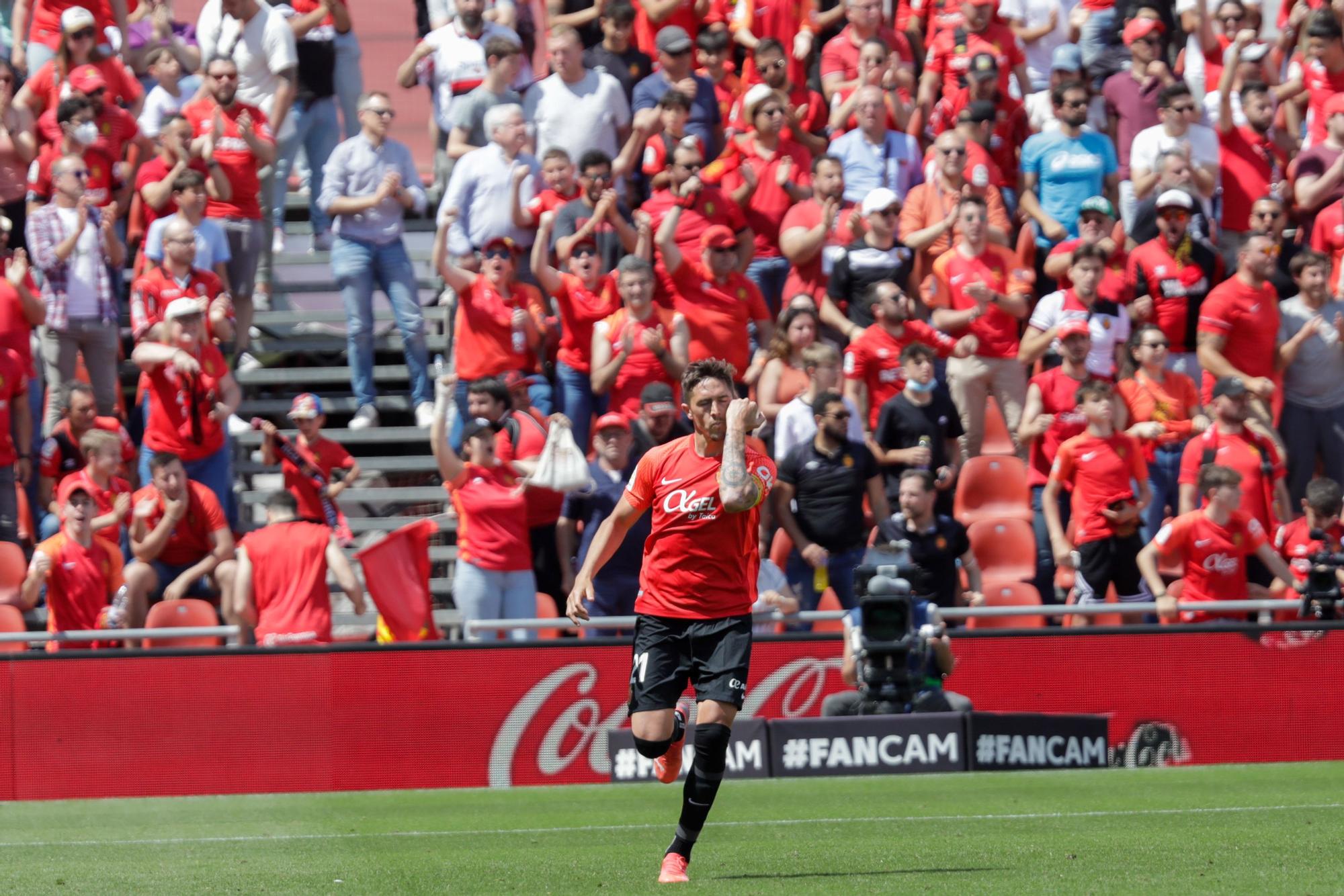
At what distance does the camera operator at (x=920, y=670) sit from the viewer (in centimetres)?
1296

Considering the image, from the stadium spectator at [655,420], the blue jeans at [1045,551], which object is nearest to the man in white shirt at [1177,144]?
the blue jeans at [1045,551]

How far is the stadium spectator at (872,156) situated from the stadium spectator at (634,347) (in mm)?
2403

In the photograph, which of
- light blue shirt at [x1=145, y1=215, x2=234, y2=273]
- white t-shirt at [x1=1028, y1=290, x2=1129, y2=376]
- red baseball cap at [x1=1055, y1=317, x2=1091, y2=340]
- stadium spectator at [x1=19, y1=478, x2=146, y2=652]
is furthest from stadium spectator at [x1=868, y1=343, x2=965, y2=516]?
stadium spectator at [x1=19, y1=478, x2=146, y2=652]

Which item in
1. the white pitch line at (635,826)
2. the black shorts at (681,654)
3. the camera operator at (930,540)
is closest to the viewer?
the black shorts at (681,654)

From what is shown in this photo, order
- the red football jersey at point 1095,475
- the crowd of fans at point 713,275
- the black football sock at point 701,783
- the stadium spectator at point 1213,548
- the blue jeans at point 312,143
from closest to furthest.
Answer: the black football sock at point 701,783, the stadium spectator at point 1213,548, the crowd of fans at point 713,275, the red football jersey at point 1095,475, the blue jeans at point 312,143

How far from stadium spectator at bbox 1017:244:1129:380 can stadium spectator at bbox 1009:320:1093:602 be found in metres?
0.15

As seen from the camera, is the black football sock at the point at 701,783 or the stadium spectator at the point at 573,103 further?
the stadium spectator at the point at 573,103

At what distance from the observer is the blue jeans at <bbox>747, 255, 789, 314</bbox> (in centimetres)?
1653

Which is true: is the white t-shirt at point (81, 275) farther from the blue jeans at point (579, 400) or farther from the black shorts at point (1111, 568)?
the black shorts at point (1111, 568)

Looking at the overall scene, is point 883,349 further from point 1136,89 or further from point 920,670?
point 1136,89

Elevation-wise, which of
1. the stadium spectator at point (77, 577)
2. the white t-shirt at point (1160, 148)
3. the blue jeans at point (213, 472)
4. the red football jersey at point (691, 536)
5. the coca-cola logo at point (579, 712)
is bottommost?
the coca-cola logo at point (579, 712)

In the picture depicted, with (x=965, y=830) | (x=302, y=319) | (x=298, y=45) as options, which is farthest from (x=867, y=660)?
(x=298, y=45)

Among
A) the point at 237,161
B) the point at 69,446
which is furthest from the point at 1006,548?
the point at 69,446

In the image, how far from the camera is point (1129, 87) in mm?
17547
